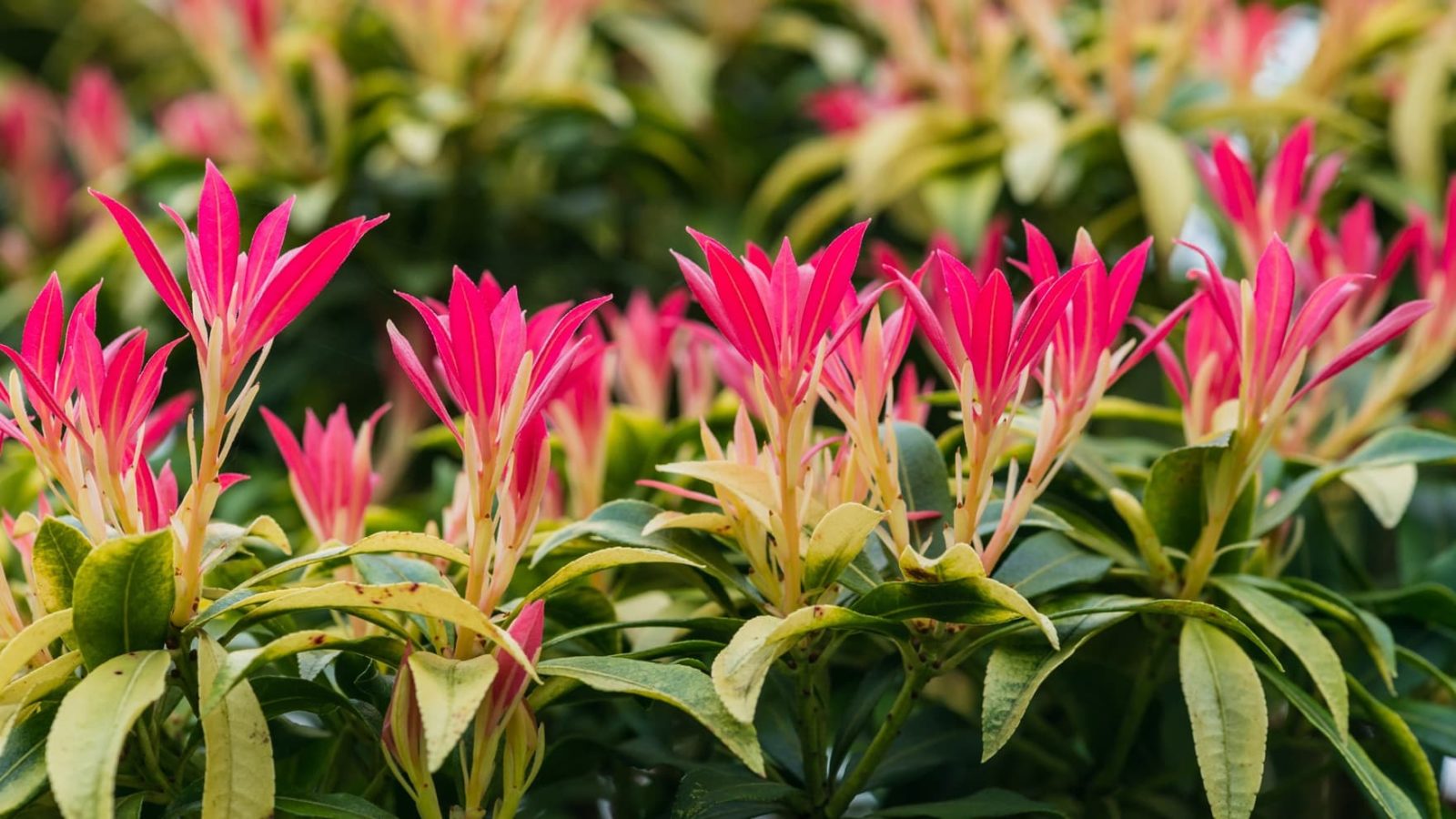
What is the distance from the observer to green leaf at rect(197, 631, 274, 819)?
58 cm

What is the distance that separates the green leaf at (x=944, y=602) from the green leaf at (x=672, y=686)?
92 mm

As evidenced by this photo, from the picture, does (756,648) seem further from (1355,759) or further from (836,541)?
(1355,759)

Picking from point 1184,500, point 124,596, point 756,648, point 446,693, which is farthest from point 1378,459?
point 124,596

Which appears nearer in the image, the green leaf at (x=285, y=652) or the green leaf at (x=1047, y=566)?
the green leaf at (x=285, y=652)

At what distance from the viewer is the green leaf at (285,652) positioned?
54cm

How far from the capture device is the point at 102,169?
156 centimetres

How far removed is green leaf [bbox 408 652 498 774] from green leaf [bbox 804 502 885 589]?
0.51ft

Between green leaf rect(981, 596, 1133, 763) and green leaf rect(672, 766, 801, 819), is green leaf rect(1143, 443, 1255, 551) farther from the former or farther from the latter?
green leaf rect(672, 766, 801, 819)

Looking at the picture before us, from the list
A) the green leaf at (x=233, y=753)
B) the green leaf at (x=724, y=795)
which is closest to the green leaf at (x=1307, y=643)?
the green leaf at (x=724, y=795)

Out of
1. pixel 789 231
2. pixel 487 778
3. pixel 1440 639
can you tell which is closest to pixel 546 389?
pixel 487 778

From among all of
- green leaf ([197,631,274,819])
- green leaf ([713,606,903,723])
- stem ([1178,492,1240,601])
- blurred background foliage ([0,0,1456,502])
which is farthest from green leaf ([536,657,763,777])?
blurred background foliage ([0,0,1456,502])

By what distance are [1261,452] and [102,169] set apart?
1.35 m

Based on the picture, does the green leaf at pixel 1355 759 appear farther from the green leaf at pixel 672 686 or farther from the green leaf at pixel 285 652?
the green leaf at pixel 285 652

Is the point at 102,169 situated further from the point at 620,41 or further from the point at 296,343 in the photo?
the point at 620,41
